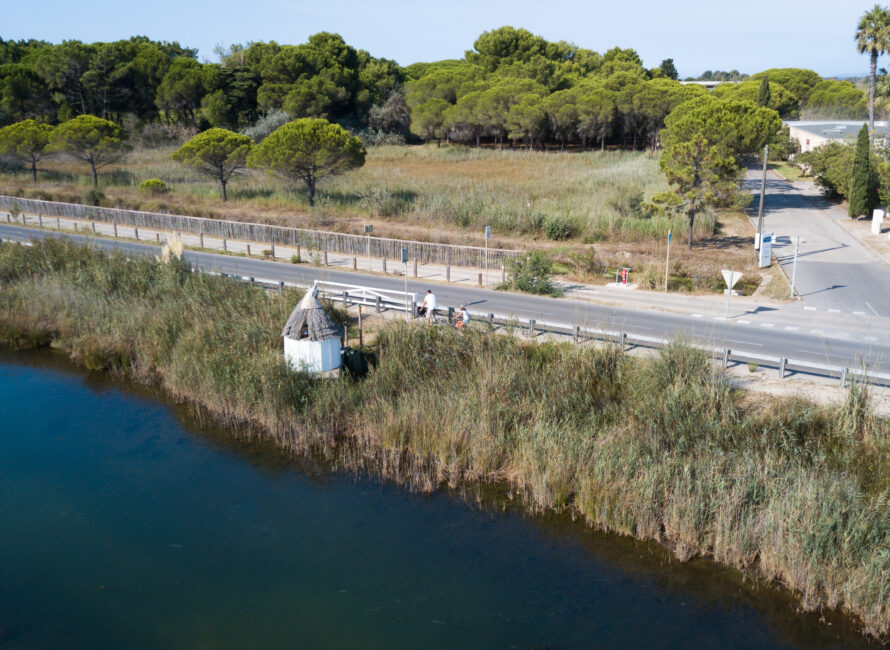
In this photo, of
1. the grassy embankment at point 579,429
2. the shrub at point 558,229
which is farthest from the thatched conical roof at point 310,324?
the shrub at point 558,229

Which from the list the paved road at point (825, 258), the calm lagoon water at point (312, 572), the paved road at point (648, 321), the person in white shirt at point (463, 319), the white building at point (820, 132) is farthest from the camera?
the white building at point (820, 132)

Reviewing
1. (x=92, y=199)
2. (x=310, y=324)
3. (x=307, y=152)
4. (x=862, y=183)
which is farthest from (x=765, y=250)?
(x=92, y=199)

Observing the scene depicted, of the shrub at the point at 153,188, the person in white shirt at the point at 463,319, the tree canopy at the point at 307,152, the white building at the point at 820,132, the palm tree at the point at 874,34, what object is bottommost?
the person in white shirt at the point at 463,319

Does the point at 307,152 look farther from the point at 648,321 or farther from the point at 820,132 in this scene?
the point at 820,132

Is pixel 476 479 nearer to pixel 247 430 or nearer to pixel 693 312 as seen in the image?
pixel 247 430

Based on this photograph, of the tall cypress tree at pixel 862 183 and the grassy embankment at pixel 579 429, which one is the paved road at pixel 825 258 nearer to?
the tall cypress tree at pixel 862 183

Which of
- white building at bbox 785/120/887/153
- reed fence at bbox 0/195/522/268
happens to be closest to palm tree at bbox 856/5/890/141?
white building at bbox 785/120/887/153
